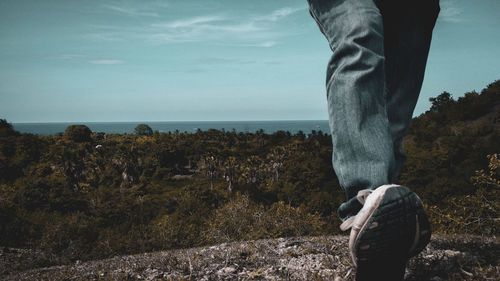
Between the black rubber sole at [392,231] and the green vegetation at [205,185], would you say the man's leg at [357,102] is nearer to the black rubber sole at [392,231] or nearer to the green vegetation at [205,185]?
the black rubber sole at [392,231]

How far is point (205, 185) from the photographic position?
205ft

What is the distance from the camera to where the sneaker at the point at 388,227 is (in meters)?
0.78

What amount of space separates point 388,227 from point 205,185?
63.0m

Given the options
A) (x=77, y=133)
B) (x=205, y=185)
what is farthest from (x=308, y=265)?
(x=77, y=133)

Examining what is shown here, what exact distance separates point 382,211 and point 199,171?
72.9 m

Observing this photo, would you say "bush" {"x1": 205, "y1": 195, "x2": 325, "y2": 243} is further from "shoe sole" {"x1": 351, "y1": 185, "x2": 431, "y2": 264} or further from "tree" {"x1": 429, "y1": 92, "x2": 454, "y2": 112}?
"tree" {"x1": 429, "y1": 92, "x2": 454, "y2": 112}

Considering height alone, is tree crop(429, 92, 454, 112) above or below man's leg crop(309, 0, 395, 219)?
above

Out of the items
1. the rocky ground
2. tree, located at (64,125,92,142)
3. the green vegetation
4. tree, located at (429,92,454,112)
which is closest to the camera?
the rocky ground

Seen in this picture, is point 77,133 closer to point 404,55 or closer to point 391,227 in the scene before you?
point 404,55

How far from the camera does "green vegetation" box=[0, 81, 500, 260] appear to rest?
14.8m

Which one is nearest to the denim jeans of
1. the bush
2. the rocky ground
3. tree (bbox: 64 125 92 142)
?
the rocky ground

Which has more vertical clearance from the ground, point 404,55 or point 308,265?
point 404,55

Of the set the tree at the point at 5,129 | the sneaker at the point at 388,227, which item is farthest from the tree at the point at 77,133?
the sneaker at the point at 388,227

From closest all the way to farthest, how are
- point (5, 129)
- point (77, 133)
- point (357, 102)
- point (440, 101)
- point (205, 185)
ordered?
1. point (357, 102)
2. point (440, 101)
3. point (205, 185)
4. point (5, 129)
5. point (77, 133)
